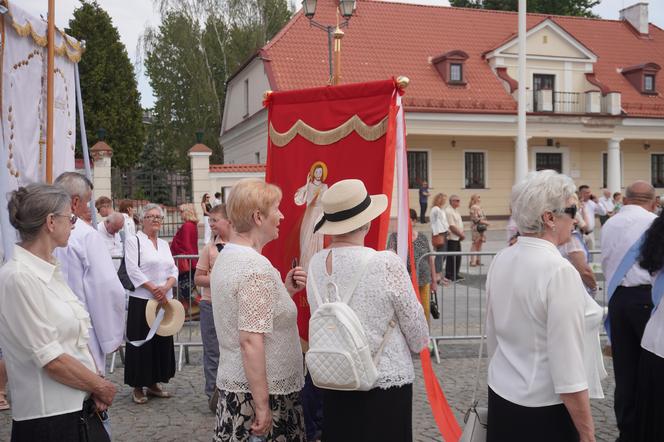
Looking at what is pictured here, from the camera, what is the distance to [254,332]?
2.92 metres

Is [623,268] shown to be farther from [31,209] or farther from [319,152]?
[31,209]

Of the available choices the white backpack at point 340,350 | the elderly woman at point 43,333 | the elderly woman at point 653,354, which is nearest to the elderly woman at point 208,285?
the elderly woman at point 43,333

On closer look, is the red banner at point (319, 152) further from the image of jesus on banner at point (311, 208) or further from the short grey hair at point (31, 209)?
the short grey hair at point (31, 209)

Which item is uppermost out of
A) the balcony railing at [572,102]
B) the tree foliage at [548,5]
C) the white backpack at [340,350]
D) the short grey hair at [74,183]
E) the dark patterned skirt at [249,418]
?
the tree foliage at [548,5]

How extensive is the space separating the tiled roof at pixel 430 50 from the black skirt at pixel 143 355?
18668mm

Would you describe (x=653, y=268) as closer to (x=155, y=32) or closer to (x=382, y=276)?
(x=382, y=276)

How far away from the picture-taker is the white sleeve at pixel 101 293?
3.79 metres

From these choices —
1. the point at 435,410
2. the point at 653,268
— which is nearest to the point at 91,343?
the point at 435,410

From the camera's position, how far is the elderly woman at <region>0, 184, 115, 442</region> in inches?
104

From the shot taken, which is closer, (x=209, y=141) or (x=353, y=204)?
(x=353, y=204)

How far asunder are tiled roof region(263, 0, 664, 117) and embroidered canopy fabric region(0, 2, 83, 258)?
19674 mm

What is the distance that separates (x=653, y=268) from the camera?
3.56m

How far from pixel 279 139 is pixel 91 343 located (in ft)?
6.58

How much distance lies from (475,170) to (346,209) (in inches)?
1006
